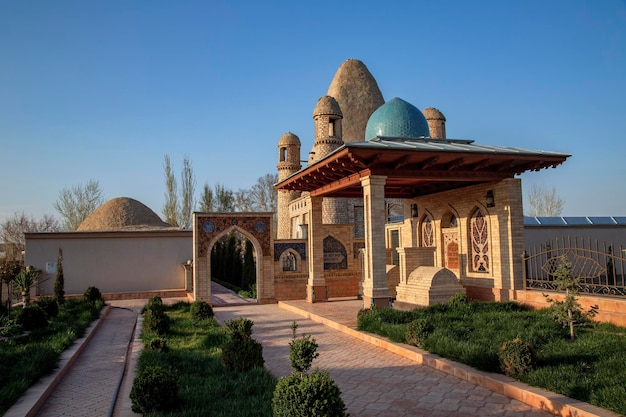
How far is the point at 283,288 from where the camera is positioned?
58.4 feet

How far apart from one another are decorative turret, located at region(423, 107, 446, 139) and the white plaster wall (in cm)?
2089

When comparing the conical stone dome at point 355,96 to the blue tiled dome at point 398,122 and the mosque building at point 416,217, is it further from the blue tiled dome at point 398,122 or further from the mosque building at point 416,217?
the blue tiled dome at point 398,122

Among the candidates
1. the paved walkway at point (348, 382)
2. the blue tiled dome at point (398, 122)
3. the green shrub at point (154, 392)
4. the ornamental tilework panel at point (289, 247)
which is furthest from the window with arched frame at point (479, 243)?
the green shrub at point (154, 392)

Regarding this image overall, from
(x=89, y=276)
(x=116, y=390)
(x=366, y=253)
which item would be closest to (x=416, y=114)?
(x=366, y=253)

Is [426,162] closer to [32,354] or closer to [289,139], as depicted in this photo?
[32,354]

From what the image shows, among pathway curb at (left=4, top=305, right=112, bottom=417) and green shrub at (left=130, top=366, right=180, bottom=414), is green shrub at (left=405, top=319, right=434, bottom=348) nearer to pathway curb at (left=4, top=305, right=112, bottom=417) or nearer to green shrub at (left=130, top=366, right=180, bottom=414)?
green shrub at (left=130, top=366, right=180, bottom=414)

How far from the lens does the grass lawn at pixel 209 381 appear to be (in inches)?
210

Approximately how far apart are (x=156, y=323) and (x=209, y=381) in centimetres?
486

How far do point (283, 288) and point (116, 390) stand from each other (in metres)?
11.2

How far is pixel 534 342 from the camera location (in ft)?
25.1

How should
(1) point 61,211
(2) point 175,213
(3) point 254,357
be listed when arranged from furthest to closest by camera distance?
(1) point 61,211 → (2) point 175,213 → (3) point 254,357

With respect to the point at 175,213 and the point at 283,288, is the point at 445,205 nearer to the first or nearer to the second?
the point at 283,288

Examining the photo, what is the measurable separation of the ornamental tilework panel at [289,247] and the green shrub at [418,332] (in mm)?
9566

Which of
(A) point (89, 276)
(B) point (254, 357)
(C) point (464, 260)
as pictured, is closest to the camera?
(B) point (254, 357)
